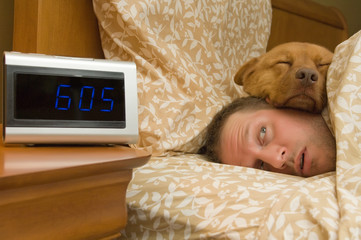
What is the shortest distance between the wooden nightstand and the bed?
22 centimetres

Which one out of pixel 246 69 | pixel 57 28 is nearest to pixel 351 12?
pixel 246 69

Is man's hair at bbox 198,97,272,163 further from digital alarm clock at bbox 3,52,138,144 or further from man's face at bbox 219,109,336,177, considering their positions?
digital alarm clock at bbox 3,52,138,144

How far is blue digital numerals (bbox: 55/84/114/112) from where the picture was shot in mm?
680

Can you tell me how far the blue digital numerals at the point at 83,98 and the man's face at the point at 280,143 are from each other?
0.51 m

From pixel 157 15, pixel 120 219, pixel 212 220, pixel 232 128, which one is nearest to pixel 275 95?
pixel 232 128

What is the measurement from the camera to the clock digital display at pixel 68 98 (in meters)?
0.65

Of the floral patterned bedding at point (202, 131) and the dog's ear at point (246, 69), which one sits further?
the dog's ear at point (246, 69)

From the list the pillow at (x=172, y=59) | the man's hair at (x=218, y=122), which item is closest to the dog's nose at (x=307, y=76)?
the man's hair at (x=218, y=122)

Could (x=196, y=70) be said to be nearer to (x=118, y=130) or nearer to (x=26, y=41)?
(x=26, y=41)

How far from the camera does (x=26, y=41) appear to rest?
113 centimetres

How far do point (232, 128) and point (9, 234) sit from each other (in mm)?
790

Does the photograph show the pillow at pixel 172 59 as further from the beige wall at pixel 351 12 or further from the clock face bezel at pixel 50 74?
the beige wall at pixel 351 12

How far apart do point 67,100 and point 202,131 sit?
0.62 m

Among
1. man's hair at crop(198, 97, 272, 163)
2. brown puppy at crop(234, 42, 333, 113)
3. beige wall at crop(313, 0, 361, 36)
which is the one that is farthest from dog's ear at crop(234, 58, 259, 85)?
beige wall at crop(313, 0, 361, 36)
